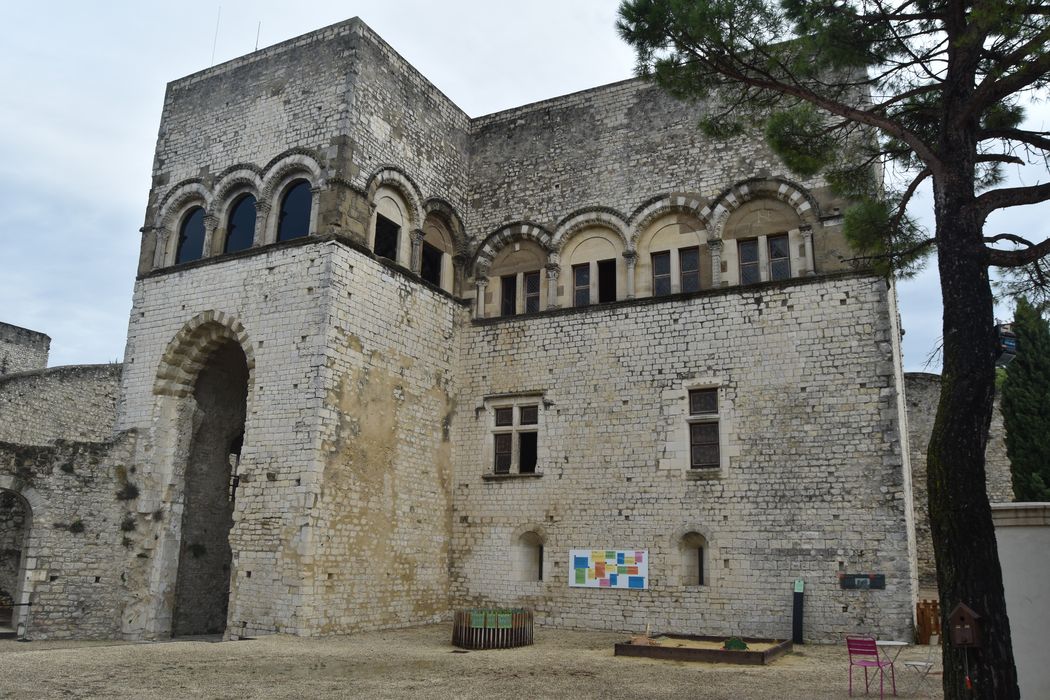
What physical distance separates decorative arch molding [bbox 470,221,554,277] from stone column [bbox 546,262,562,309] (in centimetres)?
71

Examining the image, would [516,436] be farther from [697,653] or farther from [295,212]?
[697,653]

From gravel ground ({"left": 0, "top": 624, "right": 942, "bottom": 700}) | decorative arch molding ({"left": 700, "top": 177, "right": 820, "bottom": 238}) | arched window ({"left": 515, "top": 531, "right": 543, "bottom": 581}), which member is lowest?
gravel ground ({"left": 0, "top": 624, "right": 942, "bottom": 700})

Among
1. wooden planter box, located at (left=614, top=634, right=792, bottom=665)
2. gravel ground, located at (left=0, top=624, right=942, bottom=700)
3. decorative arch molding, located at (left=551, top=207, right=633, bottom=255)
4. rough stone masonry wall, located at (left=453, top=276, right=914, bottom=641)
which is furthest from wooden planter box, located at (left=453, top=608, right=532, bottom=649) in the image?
decorative arch molding, located at (left=551, top=207, right=633, bottom=255)

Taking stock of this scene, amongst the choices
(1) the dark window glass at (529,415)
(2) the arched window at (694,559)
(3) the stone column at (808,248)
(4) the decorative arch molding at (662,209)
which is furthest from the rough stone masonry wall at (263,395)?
(3) the stone column at (808,248)

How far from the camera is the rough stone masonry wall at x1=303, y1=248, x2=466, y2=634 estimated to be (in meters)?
13.1

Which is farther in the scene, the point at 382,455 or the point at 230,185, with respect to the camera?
the point at 230,185

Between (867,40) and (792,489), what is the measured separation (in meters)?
7.36

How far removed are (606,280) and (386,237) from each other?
4.28 metres

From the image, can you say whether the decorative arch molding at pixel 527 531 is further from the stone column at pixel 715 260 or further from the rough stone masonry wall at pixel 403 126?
the rough stone masonry wall at pixel 403 126

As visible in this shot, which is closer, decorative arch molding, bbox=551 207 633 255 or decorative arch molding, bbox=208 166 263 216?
decorative arch molding, bbox=208 166 263 216

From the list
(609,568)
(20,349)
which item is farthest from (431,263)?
(20,349)

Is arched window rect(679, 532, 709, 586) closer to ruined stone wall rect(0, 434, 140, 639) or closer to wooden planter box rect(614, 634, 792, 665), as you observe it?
wooden planter box rect(614, 634, 792, 665)

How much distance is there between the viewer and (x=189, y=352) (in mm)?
15203

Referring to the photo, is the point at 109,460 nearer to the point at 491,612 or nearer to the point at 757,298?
the point at 491,612
